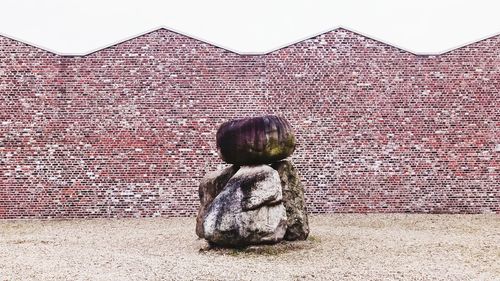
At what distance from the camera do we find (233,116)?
14977 millimetres

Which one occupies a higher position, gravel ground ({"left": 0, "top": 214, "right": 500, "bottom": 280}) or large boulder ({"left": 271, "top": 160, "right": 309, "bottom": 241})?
large boulder ({"left": 271, "top": 160, "right": 309, "bottom": 241})

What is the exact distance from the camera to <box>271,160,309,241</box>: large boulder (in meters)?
9.64

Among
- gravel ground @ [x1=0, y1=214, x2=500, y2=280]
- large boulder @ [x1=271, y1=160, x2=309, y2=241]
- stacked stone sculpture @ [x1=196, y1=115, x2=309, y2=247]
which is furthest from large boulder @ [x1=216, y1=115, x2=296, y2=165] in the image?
gravel ground @ [x1=0, y1=214, x2=500, y2=280]

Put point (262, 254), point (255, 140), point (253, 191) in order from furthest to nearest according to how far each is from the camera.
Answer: point (255, 140)
point (253, 191)
point (262, 254)

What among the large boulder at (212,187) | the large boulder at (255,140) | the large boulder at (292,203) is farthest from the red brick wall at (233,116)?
the large boulder at (255,140)

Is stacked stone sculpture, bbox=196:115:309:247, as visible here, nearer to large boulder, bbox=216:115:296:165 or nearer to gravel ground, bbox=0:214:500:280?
large boulder, bbox=216:115:296:165

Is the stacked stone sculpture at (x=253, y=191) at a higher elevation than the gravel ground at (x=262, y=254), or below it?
higher

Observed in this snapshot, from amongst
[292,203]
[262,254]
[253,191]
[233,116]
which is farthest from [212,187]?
[233,116]

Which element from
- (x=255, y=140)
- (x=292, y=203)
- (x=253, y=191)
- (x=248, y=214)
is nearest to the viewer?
(x=248, y=214)

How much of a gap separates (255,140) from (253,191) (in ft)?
3.29

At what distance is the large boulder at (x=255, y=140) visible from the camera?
9.52 meters

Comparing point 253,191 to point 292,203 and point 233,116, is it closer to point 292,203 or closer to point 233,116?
point 292,203

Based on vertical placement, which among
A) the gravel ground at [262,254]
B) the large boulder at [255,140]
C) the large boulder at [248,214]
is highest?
the large boulder at [255,140]

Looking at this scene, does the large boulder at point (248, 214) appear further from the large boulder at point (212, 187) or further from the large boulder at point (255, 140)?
the large boulder at point (212, 187)
